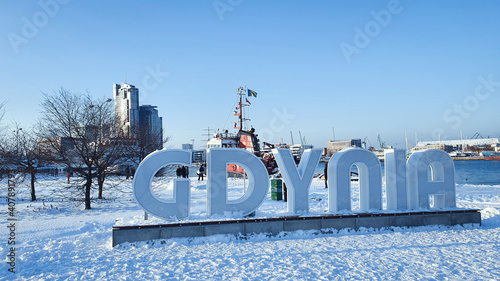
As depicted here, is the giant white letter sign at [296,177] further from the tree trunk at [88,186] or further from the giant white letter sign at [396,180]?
the tree trunk at [88,186]

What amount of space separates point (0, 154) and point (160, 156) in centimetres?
1012

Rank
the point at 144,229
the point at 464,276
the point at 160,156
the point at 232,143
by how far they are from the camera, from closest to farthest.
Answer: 1. the point at 464,276
2. the point at 144,229
3. the point at 160,156
4. the point at 232,143

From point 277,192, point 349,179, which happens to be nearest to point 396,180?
point 349,179

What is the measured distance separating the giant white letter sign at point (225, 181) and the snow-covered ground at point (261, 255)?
Answer: 2.73 ft

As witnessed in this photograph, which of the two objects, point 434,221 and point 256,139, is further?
point 256,139

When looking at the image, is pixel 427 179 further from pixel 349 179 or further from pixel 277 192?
pixel 277 192

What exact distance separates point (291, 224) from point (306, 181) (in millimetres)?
1588

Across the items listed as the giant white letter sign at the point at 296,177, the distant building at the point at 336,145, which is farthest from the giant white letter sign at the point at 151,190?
the distant building at the point at 336,145

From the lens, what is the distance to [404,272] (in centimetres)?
630

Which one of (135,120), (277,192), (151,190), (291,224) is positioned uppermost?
(135,120)

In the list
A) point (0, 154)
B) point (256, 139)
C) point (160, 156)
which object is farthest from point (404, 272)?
point (256, 139)

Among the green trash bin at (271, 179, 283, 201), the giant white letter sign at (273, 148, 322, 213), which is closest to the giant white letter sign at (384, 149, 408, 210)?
the giant white letter sign at (273, 148, 322, 213)

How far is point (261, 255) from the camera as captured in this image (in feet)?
24.6

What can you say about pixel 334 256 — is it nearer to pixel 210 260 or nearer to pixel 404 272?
pixel 404 272
